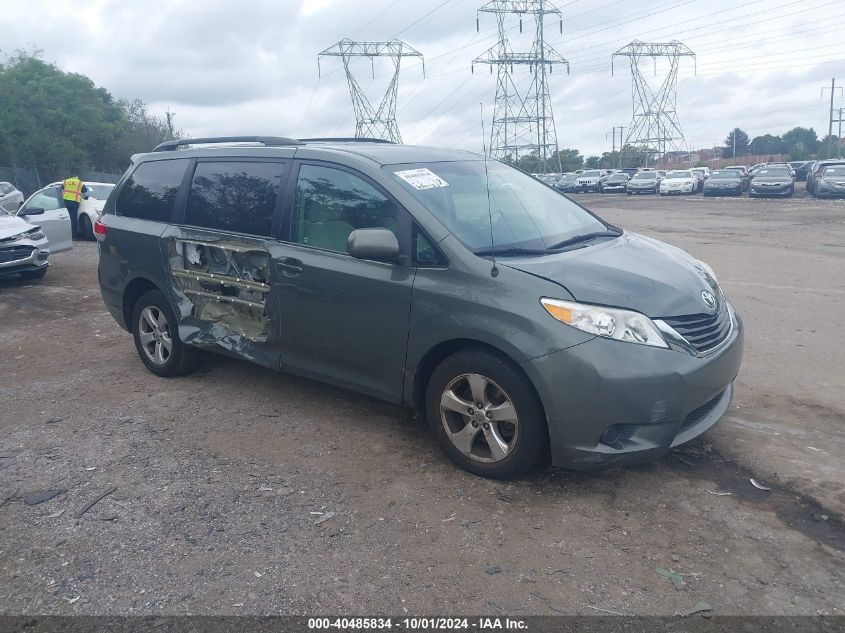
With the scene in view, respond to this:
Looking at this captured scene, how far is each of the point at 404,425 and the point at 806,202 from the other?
2936 cm

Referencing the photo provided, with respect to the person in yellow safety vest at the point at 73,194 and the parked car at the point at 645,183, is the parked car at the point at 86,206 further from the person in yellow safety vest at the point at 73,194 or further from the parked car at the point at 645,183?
the parked car at the point at 645,183

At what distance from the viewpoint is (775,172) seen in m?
34.2

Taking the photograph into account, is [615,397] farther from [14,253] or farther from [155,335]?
[14,253]

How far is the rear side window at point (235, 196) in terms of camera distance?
4938mm

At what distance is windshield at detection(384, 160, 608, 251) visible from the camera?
14.0 feet

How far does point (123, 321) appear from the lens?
6.20 m

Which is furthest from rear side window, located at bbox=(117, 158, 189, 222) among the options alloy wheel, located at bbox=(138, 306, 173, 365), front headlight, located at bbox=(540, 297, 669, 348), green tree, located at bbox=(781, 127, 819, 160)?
green tree, located at bbox=(781, 127, 819, 160)

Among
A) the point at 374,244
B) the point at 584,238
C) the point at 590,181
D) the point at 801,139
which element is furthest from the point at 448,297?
the point at 801,139

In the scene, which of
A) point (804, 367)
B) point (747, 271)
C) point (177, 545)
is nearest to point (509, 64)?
point (747, 271)

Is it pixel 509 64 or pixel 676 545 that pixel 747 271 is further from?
pixel 509 64

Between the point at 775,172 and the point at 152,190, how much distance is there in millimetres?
34700

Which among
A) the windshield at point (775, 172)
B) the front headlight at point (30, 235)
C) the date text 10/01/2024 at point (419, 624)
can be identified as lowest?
the date text 10/01/2024 at point (419, 624)

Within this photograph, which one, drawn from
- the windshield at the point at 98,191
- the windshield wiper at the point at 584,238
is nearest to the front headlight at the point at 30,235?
the windshield at the point at 98,191

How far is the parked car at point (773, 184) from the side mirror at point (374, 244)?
3357 centimetres
